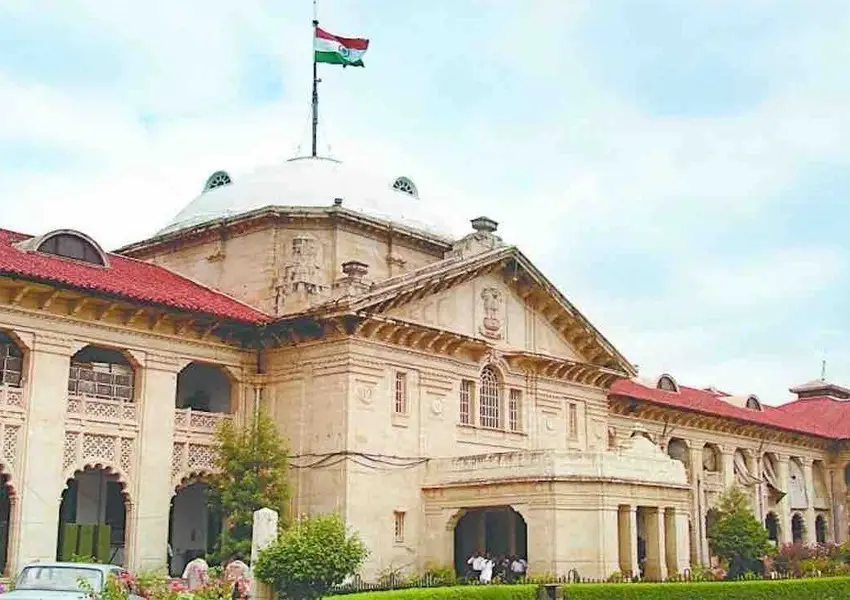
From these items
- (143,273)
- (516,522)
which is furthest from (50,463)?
(516,522)

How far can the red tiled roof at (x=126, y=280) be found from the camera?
27.0 metres

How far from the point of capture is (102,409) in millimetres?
28484

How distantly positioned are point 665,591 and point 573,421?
11519 mm

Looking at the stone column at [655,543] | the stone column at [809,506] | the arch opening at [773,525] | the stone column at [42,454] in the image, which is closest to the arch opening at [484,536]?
the stone column at [655,543]

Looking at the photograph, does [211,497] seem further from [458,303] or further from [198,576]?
[458,303]

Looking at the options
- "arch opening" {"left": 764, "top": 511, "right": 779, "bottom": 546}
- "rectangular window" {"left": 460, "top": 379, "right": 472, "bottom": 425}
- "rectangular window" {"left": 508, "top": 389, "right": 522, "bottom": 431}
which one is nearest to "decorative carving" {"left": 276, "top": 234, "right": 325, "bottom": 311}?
"rectangular window" {"left": 460, "top": 379, "right": 472, "bottom": 425}

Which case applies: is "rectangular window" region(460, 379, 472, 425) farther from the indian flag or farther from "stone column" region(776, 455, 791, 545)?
"stone column" region(776, 455, 791, 545)

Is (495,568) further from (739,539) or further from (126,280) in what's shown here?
(739,539)

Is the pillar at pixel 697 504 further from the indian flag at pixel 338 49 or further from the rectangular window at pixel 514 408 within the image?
the indian flag at pixel 338 49

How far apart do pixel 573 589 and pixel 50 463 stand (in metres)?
11.8

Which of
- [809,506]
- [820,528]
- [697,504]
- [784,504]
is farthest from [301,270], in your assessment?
Result: [820,528]

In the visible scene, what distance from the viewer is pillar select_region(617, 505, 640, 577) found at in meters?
30.3

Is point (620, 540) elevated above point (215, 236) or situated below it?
below

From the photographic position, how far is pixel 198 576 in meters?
25.1
